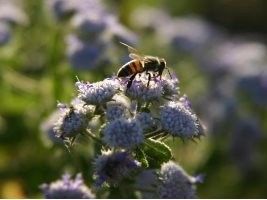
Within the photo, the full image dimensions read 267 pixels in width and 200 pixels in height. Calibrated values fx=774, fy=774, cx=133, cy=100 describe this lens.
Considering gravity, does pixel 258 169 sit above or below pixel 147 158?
above

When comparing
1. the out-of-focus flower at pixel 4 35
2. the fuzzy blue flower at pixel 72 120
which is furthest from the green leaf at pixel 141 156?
the out-of-focus flower at pixel 4 35

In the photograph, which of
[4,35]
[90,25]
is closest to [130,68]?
[90,25]

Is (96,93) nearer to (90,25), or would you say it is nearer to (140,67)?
(140,67)

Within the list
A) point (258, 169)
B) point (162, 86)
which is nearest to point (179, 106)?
point (162, 86)

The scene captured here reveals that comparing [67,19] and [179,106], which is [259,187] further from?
[179,106]

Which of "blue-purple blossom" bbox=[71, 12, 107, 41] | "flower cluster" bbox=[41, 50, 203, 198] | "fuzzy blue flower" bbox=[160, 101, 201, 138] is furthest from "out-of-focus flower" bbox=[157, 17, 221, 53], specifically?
"fuzzy blue flower" bbox=[160, 101, 201, 138]

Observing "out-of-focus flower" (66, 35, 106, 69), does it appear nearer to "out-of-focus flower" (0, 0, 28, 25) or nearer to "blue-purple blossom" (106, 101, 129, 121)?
"out-of-focus flower" (0, 0, 28, 25)
